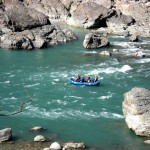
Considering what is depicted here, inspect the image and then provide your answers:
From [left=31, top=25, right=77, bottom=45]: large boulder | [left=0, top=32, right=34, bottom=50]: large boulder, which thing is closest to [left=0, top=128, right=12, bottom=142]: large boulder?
[left=0, top=32, right=34, bottom=50]: large boulder

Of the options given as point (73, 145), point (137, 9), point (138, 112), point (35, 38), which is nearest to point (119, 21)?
point (137, 9)

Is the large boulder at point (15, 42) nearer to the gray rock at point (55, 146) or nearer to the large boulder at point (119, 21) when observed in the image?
the large boulder at point (119, 21)

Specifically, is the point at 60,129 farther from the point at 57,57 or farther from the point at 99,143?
the point at 57,57

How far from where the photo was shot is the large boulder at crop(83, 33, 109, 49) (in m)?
67.9

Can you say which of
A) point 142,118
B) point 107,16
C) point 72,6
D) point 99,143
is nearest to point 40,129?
point 99,143

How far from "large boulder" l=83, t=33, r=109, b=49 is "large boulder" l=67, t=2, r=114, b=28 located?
20.2m

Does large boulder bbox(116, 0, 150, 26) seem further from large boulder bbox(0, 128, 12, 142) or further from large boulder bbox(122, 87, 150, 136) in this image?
large boulder bbox(0, 128, 12, 142)

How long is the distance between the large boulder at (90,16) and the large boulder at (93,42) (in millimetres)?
20173

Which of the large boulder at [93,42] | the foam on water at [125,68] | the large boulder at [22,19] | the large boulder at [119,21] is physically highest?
the large boulder at [22,19]

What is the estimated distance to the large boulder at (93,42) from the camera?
67.9 m

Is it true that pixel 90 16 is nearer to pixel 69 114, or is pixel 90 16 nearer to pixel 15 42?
pixel 15 42

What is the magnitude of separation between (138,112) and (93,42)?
36.4 metres

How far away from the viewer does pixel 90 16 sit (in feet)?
293

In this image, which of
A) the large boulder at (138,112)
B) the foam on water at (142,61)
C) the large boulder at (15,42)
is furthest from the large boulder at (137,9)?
the large boulder at (138,112)
